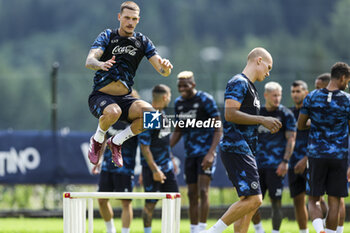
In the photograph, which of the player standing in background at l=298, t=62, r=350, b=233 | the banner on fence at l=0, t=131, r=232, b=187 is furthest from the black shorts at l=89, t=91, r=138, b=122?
the banner on fence at l=0, t=131, r=232, b=187

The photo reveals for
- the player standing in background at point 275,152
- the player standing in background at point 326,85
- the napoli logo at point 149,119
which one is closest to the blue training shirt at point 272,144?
the player standing in background at point 275,152

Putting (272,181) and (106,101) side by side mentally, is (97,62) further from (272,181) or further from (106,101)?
(272,181)

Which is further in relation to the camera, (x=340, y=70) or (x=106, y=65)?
(x=340, y=70)

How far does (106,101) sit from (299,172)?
12.5 feet

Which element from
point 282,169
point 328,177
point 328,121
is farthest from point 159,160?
point 328,121

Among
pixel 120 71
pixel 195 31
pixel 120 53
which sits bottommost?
pixel 120 71

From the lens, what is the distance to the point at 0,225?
14.0 metres

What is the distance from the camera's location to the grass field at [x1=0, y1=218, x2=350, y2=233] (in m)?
13.0

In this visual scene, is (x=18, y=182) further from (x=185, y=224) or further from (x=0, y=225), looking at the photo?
(x=185, y=224)

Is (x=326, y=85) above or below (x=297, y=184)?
above

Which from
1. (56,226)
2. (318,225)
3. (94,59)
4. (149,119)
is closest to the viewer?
(94,59)

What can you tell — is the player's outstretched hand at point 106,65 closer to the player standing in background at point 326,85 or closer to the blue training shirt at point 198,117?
the blue training shirt at point 198,117

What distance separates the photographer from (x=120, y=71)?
353 inches

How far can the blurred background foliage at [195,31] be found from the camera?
8600cm
